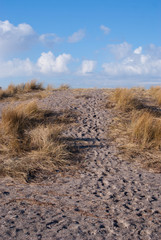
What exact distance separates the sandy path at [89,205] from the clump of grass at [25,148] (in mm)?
342

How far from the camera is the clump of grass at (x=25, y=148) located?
364 centimetres

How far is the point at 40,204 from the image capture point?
260 centimetres

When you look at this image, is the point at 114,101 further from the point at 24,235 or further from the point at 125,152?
the point at 24,235

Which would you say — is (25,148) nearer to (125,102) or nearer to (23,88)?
(125,102)

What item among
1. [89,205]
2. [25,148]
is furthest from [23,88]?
[89,205]

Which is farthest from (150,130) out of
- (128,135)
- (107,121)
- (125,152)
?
(107,121)

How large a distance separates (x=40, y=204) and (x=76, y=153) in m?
1.86

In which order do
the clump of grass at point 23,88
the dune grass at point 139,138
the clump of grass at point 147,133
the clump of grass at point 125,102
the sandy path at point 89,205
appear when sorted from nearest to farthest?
the sandy path at point 89,205, the dune grass at point 139,138, the clump of grass at point 147,133, the clump of grass at point 125,102, the clump of grass at point 23,88

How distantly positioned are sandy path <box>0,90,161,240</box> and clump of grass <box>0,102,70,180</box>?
1.12ft

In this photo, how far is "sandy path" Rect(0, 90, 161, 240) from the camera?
6.97ft

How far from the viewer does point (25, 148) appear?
4.30 metres

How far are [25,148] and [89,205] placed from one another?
79.5 inches

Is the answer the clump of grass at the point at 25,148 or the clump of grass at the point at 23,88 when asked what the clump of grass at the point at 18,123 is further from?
the clump of grass at the point at 23,88

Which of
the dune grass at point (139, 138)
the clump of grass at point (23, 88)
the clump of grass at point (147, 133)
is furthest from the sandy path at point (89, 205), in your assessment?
the clump of grass at point (23, 88)
